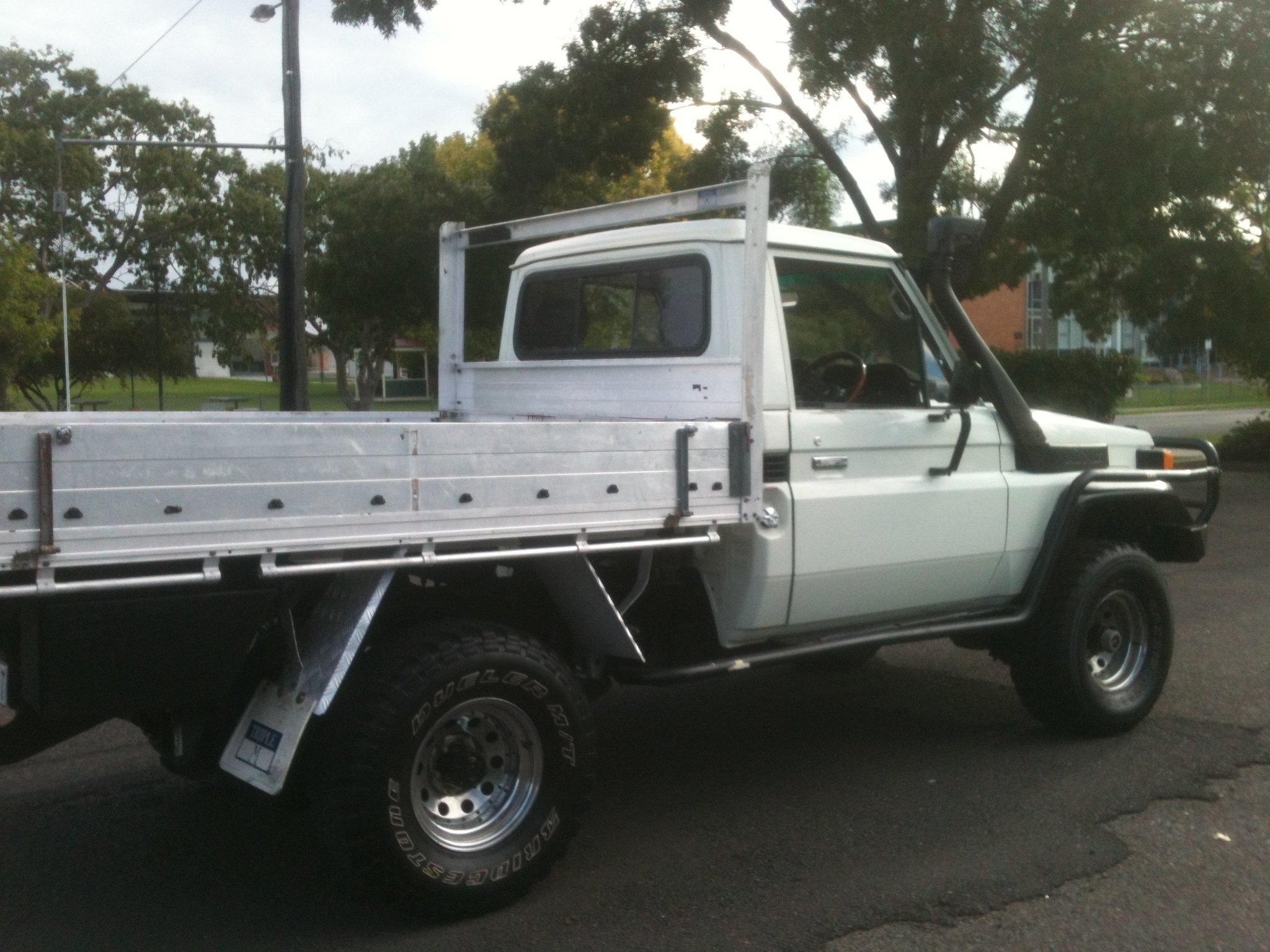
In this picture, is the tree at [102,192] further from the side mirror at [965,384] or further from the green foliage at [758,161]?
the side mirror at [965,384]

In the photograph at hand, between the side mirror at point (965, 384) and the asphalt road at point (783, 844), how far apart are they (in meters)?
1.50

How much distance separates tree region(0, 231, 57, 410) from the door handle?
1768 centimetres

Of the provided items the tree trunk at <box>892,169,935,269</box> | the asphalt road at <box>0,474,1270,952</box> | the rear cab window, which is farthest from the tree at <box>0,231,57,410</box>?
the rear cab window

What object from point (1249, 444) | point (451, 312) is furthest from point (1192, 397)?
point (451, 312)

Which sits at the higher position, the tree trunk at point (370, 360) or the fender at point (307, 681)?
the tree trunk at point (370, 360)

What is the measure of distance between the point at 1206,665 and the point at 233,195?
27.3 metres

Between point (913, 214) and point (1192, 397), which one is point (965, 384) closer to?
point (913, 214)

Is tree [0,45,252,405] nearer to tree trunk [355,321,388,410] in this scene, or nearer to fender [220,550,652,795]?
tree trunk [355,321,388,410]

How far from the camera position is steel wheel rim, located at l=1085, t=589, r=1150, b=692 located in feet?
18.4

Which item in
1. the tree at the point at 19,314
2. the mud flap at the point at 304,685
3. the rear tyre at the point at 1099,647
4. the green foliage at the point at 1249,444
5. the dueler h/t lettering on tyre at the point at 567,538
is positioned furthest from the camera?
the green foliage at the point at 1249,444

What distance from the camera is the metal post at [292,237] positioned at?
42.2 ft

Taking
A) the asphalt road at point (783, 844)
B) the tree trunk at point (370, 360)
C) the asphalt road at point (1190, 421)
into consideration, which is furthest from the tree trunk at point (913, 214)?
the tree trunk at point (370, 360)

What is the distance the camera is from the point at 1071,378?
802 inches

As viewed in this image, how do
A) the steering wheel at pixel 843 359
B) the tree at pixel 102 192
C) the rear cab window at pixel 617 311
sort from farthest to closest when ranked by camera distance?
the tree at pixel 102 192 < the steering wheel at pixel 843 359 < the rear cab window at pixel 617 311
